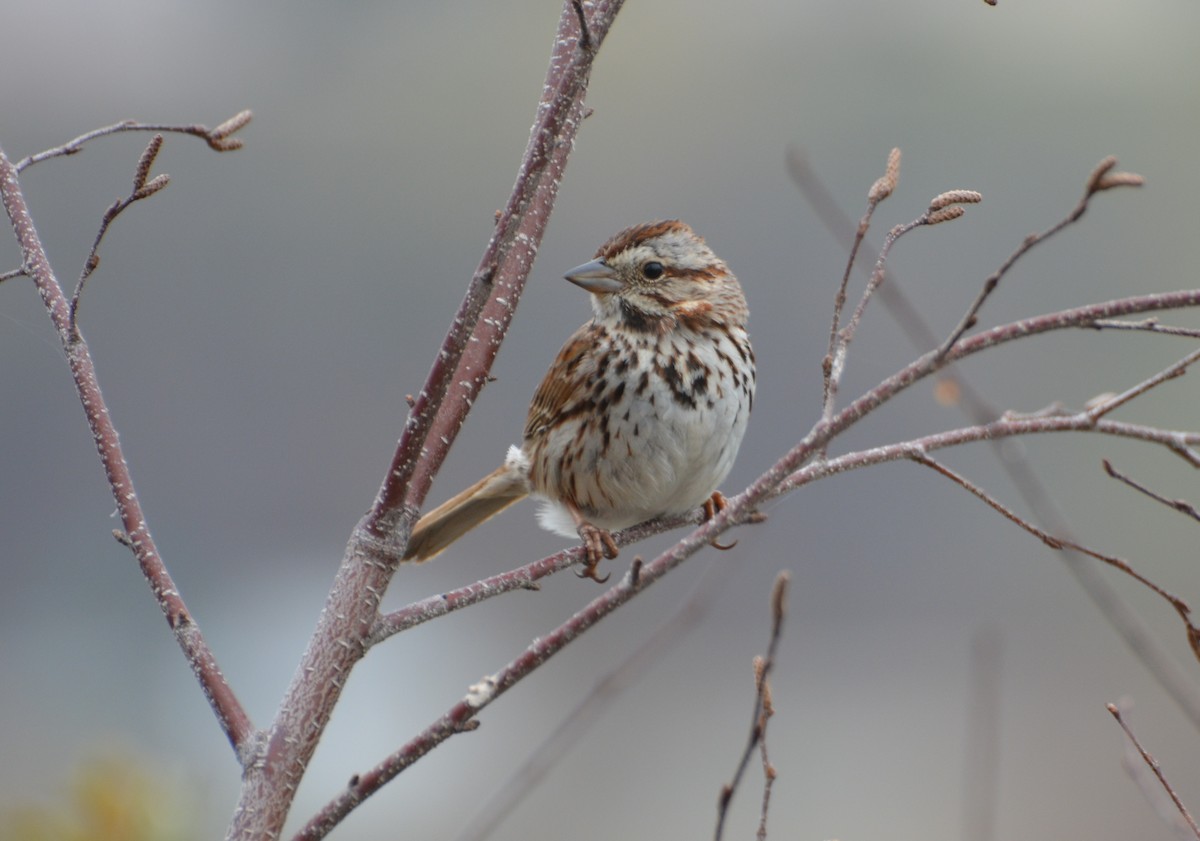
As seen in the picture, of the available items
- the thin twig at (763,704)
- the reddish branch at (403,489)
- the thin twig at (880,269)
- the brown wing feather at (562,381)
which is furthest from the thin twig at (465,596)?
the brown wing feather at (562,381)

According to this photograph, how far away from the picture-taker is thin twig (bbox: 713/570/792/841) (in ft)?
4.80

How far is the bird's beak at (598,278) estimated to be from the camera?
3.41 metres

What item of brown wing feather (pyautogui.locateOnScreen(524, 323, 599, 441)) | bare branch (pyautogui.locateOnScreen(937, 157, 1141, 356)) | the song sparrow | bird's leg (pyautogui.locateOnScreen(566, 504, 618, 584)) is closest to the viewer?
bare branch (pyautogui.locateOnScreen(937, 157, 1141, 356))

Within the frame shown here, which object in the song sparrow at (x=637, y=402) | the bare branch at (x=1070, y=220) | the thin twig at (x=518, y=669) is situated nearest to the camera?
the bare branch at (x=1070, y=220)

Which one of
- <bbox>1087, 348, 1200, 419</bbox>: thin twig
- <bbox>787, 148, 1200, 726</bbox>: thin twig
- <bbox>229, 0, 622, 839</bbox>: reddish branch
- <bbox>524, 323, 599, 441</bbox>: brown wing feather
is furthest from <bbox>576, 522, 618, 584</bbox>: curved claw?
<bbox>1087, 348, 1200, 419</bbox>: thin twig

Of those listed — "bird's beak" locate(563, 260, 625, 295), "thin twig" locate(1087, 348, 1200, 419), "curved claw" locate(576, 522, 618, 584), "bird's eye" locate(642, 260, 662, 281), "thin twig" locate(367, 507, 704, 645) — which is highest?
"bird's beak" locate(563, 260, 625, 295)

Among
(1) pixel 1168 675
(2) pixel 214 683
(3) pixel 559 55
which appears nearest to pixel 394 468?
(2) pixel 214 683

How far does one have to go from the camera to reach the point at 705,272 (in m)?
3.56

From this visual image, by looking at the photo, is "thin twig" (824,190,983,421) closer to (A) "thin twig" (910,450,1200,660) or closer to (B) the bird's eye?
(A) "thin twig" (910,450,1200,660)

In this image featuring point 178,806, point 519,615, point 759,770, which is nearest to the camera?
point 178,806

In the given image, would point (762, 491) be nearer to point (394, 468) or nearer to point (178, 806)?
point (394, 468)

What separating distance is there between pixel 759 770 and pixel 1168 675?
20.9 feet

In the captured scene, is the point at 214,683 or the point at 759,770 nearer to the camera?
the point at 214,683

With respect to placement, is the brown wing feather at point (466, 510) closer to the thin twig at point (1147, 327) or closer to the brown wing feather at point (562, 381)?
the brown wing feather at point (562, 381)
